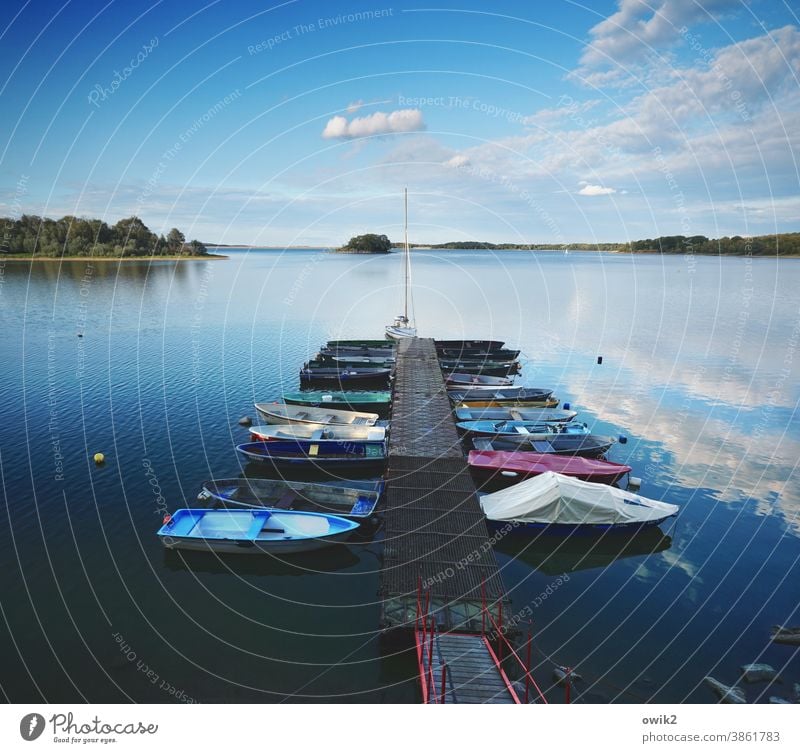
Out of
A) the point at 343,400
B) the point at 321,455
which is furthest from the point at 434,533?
the point at 343,400

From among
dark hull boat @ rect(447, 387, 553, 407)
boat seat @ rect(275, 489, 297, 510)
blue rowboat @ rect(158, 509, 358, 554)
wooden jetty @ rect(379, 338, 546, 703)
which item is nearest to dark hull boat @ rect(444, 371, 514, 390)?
dark hull boat @ rect(447, 387, 553, 407)

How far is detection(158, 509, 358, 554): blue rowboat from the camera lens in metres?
24.7

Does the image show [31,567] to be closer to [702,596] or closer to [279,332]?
[702,596]

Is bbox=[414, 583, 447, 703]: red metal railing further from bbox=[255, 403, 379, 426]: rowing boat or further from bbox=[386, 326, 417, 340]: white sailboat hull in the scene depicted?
bbox=[386, 326, 417, 340]: white sailboat hull

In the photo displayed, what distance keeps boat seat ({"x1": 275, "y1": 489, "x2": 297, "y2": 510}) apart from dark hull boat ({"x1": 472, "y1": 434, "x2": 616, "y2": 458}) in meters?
14.1

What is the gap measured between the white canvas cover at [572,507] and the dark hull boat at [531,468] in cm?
437

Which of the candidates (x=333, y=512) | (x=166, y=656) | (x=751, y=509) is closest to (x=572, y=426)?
(x=751, y=509)

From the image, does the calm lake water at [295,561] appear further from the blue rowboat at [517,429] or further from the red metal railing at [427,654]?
the blue rowboat at [517,429]

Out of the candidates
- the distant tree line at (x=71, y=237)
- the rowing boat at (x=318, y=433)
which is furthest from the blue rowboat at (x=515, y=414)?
the distant tree line at (x=71, y=237)

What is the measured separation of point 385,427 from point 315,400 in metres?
9.50

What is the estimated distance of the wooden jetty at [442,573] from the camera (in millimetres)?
16969
